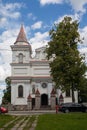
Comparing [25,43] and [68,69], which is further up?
[25,43]

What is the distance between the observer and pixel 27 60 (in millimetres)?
79312

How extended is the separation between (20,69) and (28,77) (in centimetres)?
300

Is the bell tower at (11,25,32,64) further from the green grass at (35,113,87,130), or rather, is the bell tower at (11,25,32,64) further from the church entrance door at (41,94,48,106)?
the green grass at (35,113,87,130)

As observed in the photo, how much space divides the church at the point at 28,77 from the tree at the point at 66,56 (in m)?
21.5

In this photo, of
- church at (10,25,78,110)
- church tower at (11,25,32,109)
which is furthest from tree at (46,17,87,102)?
church tower at (11,25,32,109)

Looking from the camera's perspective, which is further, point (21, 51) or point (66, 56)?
point (21, 51)

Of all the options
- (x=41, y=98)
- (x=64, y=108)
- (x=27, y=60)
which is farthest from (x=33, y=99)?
(x=64, y=108)

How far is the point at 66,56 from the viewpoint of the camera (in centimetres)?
5334

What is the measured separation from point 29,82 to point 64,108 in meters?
30.3

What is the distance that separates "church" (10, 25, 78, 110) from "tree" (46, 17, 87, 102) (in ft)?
70.5

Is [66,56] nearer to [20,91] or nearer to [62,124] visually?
[20,91]

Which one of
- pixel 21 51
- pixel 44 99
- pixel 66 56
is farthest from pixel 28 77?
pixel 66 56

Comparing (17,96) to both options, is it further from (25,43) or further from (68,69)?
(68,69)

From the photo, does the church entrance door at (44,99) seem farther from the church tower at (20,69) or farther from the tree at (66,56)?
the tree at (66,56)
